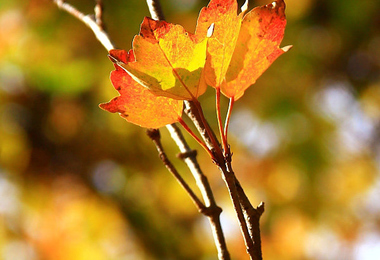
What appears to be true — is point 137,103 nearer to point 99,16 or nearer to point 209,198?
point 209,198

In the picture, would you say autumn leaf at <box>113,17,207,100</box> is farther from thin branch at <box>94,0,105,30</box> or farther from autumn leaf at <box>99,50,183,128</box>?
thin branch at <box>94,0,105,30</box>

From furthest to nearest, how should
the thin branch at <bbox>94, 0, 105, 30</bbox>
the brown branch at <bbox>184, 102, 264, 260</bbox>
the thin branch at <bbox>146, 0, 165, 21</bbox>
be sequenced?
1. the thin branch at <bbox>94, 0, 105, 30</bbox>
2. the thin branch at <bbox>146, 0, 165, 21</bbox>
3. the brown branch at <bbox>184, 102, 264, 260</bbox>

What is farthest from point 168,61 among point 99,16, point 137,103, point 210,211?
point 99,16

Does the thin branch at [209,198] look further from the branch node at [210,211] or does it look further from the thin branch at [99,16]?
A: the thin branch at [99,16]

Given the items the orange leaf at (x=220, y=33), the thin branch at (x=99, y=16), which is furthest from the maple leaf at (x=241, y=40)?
the thin branch at (x=99, y=16)

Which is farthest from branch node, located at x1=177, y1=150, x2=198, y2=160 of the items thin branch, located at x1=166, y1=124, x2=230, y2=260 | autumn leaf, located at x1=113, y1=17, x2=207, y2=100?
autumn leaf, located at x1=113, y1=17, x2=207, y2=100

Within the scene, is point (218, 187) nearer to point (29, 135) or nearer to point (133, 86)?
point (29, 135)
